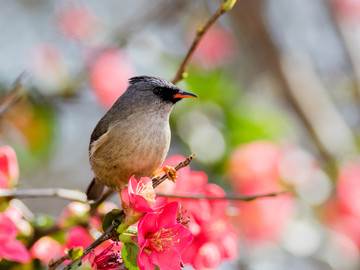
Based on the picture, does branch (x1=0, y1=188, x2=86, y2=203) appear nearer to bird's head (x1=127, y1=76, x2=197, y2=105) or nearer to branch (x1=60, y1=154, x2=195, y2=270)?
branch (x1=60, y1=154, x2=195, y2=270)

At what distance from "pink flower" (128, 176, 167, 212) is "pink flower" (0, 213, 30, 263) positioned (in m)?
0.44

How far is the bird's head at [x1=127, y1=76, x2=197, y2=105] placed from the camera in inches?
92.7

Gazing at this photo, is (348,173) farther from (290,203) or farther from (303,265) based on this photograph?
(303,265)

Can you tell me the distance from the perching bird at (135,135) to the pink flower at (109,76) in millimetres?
755

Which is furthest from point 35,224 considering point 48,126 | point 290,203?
point 290,203

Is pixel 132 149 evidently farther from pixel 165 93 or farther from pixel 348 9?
pixel 348 9

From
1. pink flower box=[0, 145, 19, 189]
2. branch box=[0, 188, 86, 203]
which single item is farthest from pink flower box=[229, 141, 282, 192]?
pink flower box=[0, 145, 19, 189]

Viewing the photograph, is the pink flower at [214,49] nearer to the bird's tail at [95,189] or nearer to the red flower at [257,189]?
the red flower at [257,189]

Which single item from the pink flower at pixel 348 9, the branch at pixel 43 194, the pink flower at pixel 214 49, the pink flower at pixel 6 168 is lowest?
the branch at pixel 43 194

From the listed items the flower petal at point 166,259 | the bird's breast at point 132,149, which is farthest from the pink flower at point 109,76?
the flower petal at point 166,259

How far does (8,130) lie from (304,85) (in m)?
2.35

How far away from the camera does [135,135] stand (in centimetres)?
219

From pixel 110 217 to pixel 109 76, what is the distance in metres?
1.95

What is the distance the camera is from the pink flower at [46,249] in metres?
1.88
